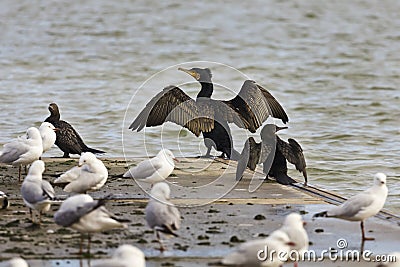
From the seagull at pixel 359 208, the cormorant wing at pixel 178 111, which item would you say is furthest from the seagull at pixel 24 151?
the seagull at pixel 359 208

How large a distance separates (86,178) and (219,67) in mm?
20316

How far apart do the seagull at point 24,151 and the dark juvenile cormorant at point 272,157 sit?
7.71 feet

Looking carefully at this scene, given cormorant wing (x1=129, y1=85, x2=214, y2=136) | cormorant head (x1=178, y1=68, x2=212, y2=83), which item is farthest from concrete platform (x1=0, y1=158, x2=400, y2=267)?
cormorant head (x1=178, y1=68, x2=212, y2=83)

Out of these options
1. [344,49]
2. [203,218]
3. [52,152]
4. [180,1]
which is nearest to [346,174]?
[52,152]

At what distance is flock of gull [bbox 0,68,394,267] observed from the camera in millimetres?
7293

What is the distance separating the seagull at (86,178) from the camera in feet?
29.8

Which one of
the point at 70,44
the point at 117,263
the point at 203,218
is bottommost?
the point at 70,44

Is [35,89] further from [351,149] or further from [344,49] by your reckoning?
[344,49]

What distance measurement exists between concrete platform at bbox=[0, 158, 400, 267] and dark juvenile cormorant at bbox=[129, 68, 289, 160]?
658mm

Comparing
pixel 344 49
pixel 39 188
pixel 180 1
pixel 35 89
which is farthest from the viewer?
pixel 180 1

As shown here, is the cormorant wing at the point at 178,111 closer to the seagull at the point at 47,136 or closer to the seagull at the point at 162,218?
the seagull at the point at 47,136

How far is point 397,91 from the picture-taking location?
26266 millimetres

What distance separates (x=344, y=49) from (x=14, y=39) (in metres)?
12.5

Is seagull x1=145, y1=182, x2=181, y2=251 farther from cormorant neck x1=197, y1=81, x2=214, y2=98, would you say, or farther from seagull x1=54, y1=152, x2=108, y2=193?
cormorant neck x1=197, y1=81, x2=214, y2=98
